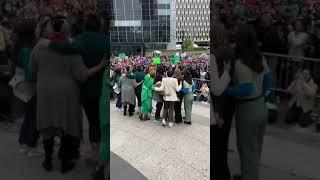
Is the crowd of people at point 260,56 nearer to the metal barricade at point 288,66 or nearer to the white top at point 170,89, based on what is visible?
the metal barricade at point 288,66

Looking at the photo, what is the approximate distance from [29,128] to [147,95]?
176 inches

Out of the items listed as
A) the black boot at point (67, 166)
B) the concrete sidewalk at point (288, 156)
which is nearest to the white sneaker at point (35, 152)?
the black boot at point (67, 166)

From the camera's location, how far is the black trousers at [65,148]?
247 cm

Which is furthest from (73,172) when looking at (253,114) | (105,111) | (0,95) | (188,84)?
(188,84)

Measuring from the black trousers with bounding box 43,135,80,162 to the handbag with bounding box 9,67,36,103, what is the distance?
292 mm

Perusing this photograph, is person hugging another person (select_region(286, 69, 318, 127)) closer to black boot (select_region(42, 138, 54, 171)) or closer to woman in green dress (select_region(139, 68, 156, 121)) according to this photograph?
black boot (select_region(42, 138, 54, 171))

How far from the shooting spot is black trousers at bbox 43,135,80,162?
2475mm

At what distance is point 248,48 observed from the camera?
2.21 m

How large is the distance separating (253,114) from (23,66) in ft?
4.33

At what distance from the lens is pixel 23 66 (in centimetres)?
234

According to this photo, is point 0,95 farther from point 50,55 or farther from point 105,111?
point 105,111

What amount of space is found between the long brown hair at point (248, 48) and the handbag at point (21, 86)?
1172mm

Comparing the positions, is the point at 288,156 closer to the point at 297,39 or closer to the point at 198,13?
the point at 297,39

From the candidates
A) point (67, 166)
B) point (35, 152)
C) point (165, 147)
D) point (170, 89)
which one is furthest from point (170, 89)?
point (35, 152)
